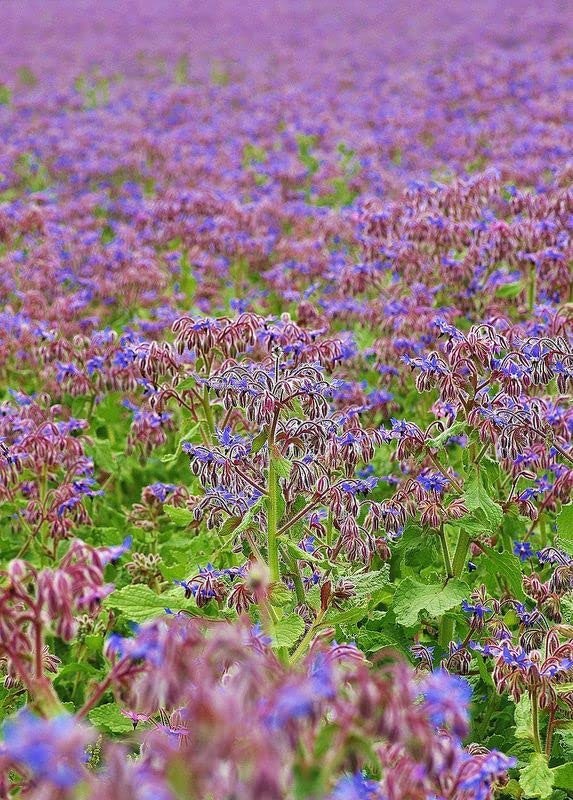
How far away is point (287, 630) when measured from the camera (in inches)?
95.2

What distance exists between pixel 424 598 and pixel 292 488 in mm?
501

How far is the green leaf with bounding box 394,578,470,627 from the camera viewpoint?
2803 mm

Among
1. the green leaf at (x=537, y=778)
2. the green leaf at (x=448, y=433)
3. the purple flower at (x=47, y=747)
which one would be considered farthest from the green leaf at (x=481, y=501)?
the purple flower at (x=47, y=747)

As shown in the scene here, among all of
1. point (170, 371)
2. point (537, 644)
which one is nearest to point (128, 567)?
point (170, 371)

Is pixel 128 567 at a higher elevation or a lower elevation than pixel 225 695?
lower

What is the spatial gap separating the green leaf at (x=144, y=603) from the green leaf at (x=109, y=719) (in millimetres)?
441

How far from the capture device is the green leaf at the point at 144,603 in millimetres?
2791

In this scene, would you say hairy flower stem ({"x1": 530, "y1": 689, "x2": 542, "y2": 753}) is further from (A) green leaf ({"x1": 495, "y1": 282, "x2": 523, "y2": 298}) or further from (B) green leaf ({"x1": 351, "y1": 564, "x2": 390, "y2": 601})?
(A) green leaf ({"x1": 495, "y1": 282, "x2": 523, "y2": 298})

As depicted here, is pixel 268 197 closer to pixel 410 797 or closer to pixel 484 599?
pixel 484 599

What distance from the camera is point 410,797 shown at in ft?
5.09

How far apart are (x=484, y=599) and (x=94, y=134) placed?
925 cm

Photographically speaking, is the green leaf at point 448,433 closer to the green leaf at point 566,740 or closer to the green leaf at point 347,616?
the green leaf at point 347,616

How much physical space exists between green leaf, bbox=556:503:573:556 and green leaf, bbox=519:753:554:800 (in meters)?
0.62

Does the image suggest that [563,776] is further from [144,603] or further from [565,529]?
[144,603]
